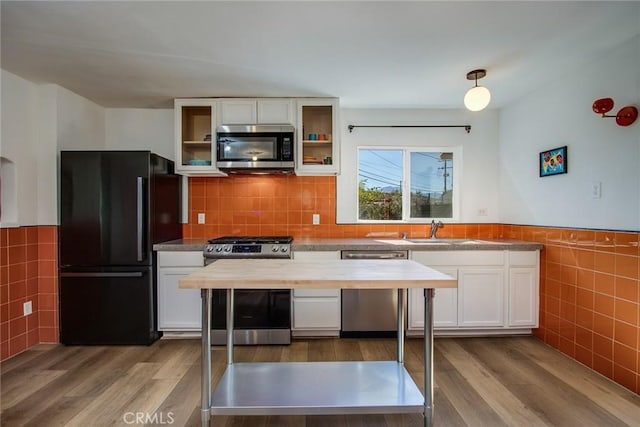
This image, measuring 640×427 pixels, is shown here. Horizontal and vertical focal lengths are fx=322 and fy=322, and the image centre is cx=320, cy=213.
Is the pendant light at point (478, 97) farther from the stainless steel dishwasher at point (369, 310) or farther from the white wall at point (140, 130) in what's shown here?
the white wall at point (140, 130)

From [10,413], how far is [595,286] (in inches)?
156

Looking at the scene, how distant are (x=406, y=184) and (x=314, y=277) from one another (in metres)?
2.43

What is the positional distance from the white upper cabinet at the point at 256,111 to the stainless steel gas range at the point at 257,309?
123 cm

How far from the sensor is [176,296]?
2959 mm

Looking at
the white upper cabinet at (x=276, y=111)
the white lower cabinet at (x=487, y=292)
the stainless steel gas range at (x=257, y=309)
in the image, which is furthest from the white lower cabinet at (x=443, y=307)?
the white upper cabinet at (x=276, y=111)

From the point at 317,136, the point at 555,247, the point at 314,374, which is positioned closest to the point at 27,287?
the point at 314,374

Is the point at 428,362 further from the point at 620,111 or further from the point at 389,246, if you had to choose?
the point at 620,111

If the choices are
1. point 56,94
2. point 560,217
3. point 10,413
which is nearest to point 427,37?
point 560,217

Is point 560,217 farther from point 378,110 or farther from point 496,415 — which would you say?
point 378,110

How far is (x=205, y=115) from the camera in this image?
330 centimetres

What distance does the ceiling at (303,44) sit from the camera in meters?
1.82

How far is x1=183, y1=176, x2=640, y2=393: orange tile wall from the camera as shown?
7.16 ft

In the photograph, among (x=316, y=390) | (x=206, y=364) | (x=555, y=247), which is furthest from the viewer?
(x=555, y=247)

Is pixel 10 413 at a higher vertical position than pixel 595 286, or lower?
lower
